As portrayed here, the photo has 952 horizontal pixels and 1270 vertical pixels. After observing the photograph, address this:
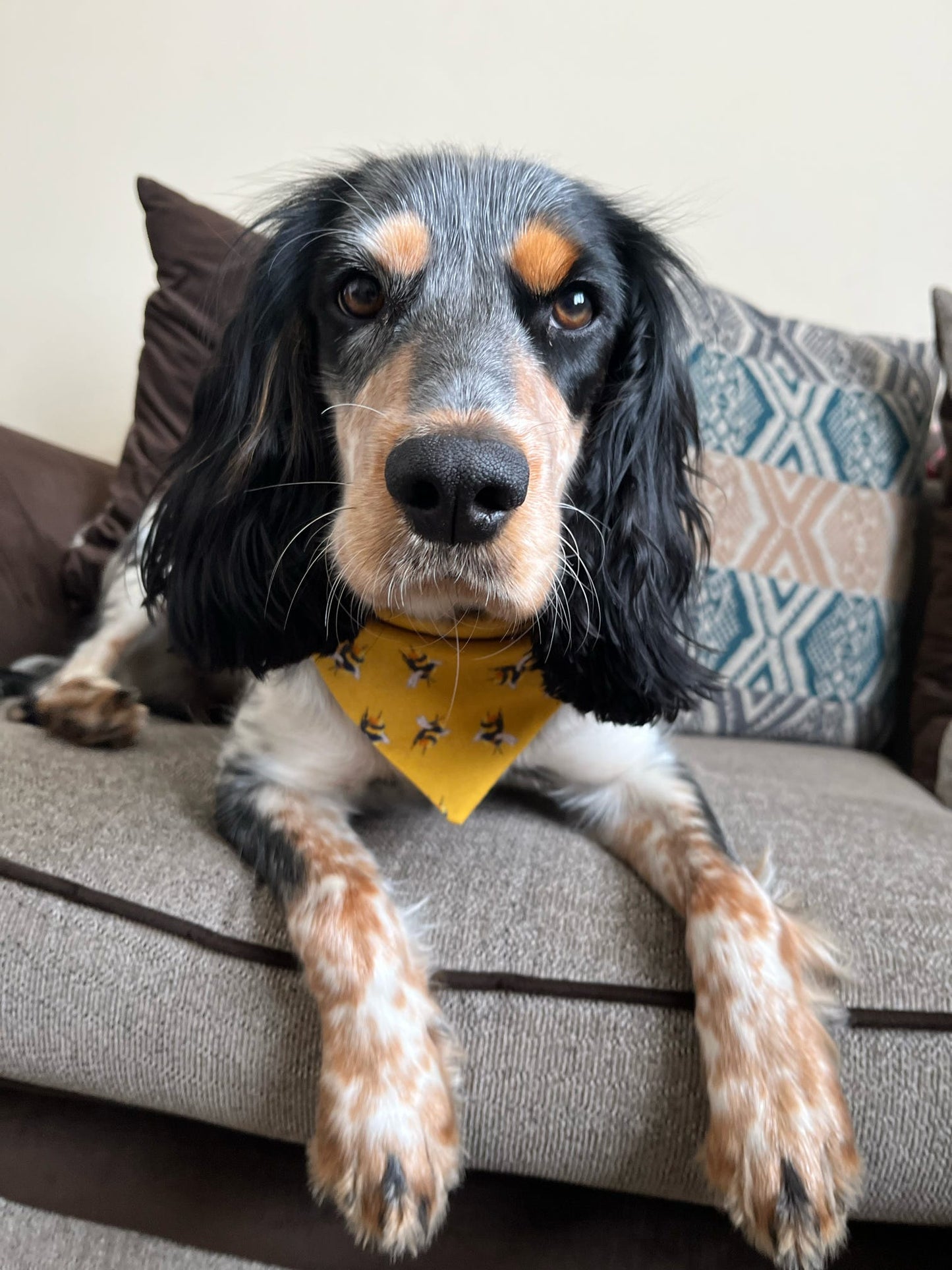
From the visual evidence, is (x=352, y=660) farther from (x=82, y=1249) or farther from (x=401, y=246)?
(x=82, y=1249)

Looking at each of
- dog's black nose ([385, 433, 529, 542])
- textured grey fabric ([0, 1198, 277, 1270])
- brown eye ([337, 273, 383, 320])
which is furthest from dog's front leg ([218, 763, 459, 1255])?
brown eye ([337, 273, 383, 320])

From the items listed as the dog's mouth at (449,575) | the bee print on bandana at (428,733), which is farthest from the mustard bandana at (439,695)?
the dog's mouth at (449,575)

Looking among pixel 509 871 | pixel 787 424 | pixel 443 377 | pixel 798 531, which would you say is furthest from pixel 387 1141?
pixel 787 424

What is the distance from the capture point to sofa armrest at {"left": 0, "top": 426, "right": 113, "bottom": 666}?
5.41ft

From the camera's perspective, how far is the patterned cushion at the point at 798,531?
1.94m

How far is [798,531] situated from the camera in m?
1.94

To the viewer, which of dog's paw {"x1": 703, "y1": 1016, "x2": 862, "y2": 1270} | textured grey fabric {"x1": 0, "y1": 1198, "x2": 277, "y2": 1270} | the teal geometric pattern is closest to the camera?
dog's paw {"x1": 703, "y1": 1016, "x2": 862, "y2": 1270}

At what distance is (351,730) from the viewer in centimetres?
125

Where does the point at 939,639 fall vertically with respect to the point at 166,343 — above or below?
below

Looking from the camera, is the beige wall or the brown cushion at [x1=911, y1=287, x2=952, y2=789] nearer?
the brown cushion at [x1=911, y1=287, x2=952, y2=789]

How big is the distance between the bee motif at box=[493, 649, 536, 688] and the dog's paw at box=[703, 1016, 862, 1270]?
1.93 feet

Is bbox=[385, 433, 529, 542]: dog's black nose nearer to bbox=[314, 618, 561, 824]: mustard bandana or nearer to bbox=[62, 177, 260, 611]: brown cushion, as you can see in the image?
bbox=[314, 618, 561, 824]: mustard bandana

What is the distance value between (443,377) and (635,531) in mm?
400

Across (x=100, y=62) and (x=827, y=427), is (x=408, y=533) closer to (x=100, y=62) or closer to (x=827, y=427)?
(x=827, y=427)
